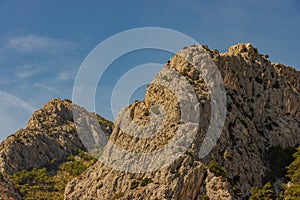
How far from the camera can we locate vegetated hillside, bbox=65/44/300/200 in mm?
95625

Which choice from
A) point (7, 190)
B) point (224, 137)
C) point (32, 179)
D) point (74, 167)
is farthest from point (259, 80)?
point (32, 179)

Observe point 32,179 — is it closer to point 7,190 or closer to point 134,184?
point 7,190

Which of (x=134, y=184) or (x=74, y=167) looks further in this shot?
(x=74, y=167)

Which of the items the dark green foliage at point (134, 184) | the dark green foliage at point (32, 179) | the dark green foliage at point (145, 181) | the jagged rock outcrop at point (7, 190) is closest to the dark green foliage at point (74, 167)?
the dark green foliage at point (32, 179)

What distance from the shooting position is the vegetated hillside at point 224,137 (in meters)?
95.6

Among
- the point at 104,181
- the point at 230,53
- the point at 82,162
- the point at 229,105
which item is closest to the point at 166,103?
the point at 229,105

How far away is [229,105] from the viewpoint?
120 meters

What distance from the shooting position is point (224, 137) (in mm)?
111375

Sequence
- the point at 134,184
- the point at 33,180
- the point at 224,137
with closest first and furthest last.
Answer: the point at 134,184 < the point at 224,137 < the point at 33,180

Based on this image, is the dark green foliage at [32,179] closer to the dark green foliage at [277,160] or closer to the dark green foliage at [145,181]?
the dark green foliage at [145,181]

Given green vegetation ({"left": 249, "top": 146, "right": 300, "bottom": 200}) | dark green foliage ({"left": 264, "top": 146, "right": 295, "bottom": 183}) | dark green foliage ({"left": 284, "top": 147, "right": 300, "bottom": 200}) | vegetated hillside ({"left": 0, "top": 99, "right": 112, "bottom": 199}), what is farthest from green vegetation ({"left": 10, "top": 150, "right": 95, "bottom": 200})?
dark green foliage ({"left": 284, "top": 147, "right": 300, "bottom": 200})

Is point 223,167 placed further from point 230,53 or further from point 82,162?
point 82,162

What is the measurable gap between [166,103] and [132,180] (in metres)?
23.3

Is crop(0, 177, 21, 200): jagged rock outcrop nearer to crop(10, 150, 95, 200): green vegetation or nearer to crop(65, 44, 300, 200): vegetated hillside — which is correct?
crop(10, 150, 95, 200): green vegetation
